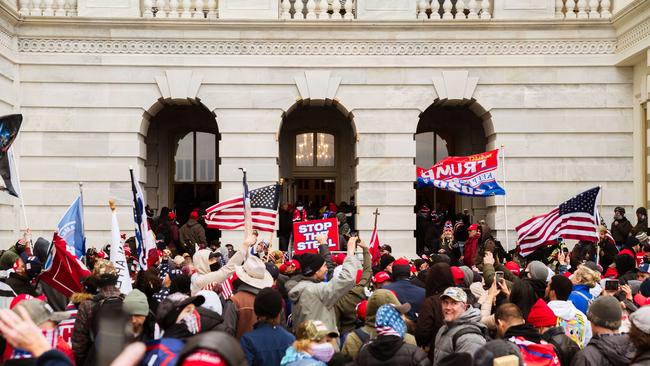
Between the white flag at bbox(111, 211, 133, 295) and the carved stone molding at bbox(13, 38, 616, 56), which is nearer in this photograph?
the white flag at bbox(111, 211, 133, 295)

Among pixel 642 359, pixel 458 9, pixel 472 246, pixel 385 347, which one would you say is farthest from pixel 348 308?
pixel 458 9

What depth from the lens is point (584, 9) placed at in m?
22.4

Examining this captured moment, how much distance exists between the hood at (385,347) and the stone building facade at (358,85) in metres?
15.5

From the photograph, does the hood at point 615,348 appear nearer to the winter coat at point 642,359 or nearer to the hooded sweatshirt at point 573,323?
the winter coat at point 642,359

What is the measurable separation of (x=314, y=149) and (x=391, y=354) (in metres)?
20.3

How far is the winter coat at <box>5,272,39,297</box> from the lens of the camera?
1024 cm

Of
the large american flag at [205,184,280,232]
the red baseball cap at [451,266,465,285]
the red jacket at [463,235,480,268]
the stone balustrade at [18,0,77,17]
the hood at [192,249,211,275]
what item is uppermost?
the stone balustrade at [18,0,77,17]

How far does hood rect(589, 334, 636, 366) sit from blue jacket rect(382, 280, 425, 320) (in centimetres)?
270

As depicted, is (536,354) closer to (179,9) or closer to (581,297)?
(581,297)

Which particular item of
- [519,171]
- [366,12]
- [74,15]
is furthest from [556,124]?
[74,15]

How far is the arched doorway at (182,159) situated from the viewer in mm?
25188

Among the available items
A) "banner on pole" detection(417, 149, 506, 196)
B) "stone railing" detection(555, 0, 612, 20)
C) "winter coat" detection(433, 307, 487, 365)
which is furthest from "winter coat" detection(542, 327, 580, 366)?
"stone railing" detection(555, 0, 612, 20)

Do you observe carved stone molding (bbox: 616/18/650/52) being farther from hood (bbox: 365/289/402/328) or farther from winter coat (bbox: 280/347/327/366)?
winter coat (bbox: 280/347/327/366)

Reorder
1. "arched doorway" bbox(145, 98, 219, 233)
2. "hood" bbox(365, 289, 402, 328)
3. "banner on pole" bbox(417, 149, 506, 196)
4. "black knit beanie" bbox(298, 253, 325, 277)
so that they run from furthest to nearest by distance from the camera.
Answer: "arched doorway" bbox(145, 98, 219, 233), "banner on pole" bbox(417, 149, 506, 196), "black knit beanie" bbox(298, 253, 325, 277), "hood" bbox(365, 289, 402, 328)
